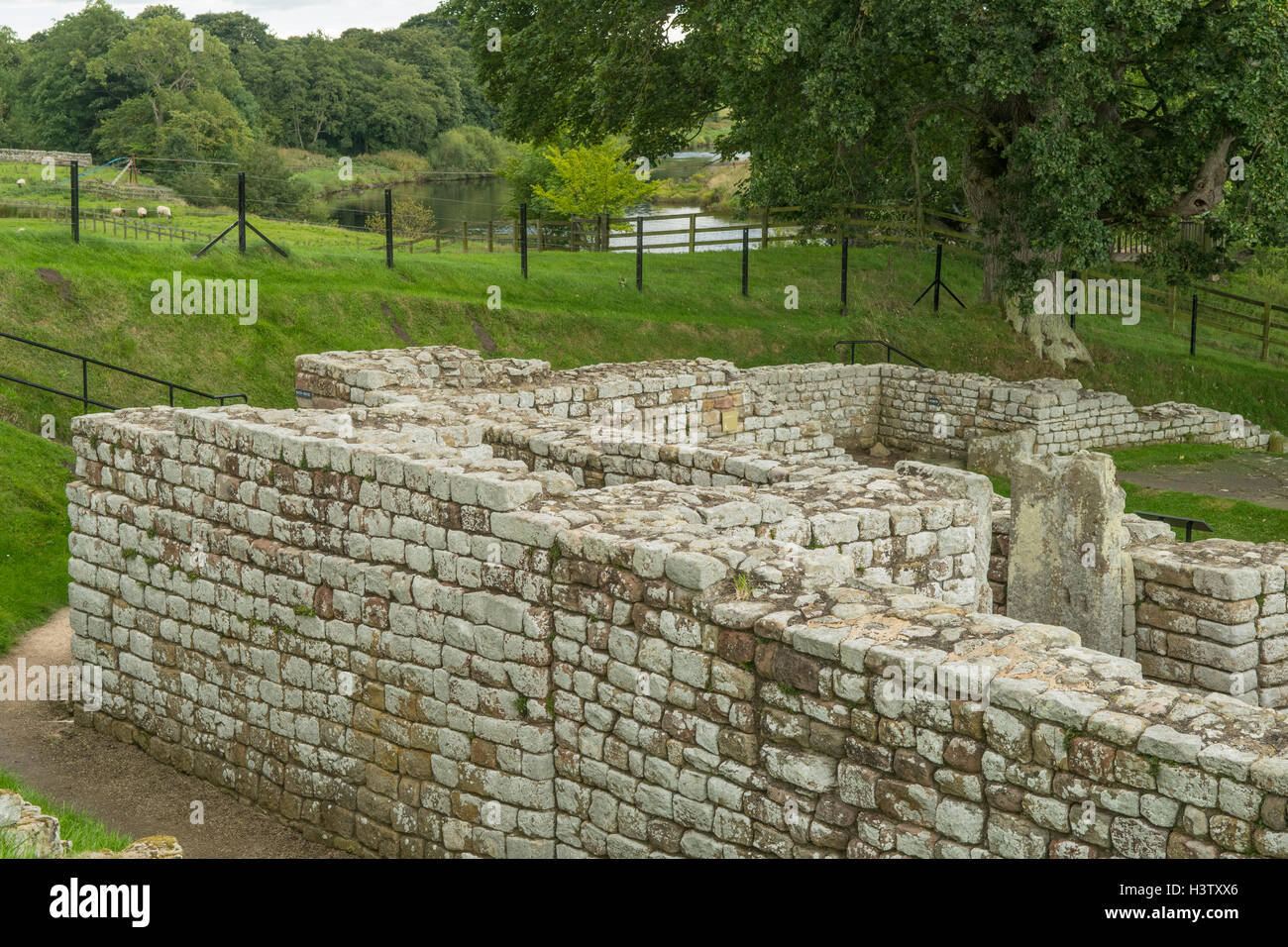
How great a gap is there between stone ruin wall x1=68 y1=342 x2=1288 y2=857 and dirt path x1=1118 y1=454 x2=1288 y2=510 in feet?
37.0

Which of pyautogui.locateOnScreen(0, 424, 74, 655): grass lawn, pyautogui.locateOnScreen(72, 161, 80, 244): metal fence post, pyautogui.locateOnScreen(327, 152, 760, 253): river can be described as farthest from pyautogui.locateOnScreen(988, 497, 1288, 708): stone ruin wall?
pyautogui.locateOnScreen(327, 152, 760, 253): river

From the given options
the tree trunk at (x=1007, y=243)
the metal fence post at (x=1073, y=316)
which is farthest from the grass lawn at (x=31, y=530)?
the metal fence post at (x=1073, y=316)

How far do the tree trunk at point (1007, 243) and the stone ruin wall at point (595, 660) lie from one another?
15.3 metres

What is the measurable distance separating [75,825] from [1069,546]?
6.70m

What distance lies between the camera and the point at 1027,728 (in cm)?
598

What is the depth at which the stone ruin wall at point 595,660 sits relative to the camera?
5984 millimetres

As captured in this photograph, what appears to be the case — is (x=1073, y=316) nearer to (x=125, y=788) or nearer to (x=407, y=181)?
(x=125, y=788)

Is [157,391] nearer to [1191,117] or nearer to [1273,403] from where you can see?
[1191,117]

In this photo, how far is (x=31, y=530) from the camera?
1434cm

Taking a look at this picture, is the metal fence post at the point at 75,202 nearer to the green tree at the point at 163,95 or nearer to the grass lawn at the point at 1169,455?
the grass lawn at the point at 1169,455

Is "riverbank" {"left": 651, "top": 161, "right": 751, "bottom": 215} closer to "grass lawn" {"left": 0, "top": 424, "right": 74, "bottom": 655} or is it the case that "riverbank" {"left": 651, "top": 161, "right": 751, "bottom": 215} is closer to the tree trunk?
the tree trunk

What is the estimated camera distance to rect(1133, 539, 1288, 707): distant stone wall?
27.9ft
